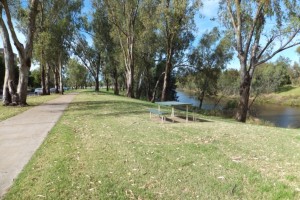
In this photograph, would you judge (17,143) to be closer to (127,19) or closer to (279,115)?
(127,19)

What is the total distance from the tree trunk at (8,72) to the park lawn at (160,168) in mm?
11714

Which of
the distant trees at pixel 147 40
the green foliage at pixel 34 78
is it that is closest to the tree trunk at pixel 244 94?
the distant trees at pixel 147 40

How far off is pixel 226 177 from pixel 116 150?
8.40ft

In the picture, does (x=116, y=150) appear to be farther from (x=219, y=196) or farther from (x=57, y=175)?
(x=219, y=196)

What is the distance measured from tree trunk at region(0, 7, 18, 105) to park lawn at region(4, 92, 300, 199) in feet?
38.4

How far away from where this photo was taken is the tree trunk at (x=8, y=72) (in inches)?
709

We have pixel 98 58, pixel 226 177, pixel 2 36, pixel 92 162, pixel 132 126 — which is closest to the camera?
pixel 226 177

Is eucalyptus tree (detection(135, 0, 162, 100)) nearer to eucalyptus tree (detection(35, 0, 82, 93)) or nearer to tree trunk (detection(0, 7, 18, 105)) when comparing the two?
eucalyptus tree (detection(35, 0, 82, 93))

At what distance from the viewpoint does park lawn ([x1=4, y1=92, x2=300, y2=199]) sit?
14.8 ft

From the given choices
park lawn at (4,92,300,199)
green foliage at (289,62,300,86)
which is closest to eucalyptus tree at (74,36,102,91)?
park lawn at (4,92,300,199)

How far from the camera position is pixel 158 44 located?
110ft

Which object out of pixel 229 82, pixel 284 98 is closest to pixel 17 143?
pixel 229 82

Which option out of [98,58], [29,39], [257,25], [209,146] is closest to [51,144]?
[209,146]

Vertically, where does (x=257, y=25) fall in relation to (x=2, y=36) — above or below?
above
